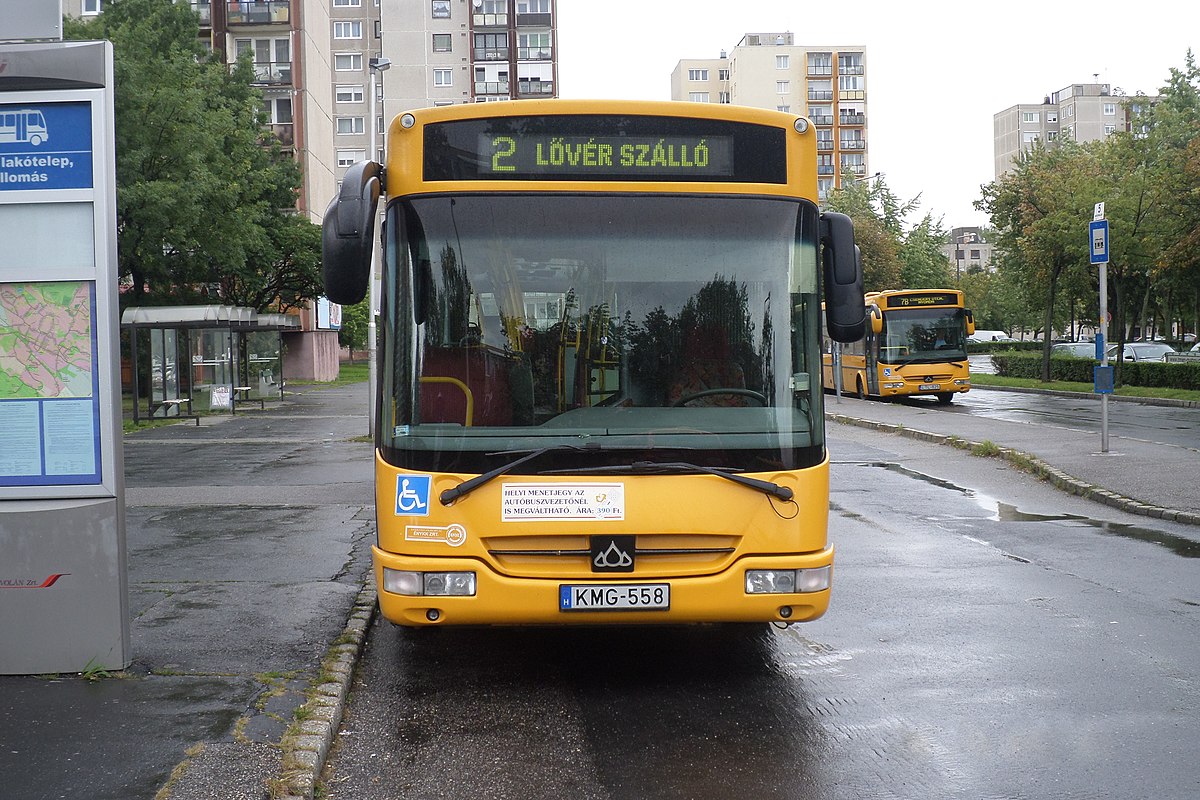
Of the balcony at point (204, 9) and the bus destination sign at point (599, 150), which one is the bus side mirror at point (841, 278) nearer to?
the bus destination sign at point (599, 150)

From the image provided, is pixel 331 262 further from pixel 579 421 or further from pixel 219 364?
pixel 219 364

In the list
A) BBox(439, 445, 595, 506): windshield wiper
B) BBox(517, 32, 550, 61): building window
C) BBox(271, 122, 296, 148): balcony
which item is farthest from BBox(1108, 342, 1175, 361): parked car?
BBox(517, 32, 550, 61): building window

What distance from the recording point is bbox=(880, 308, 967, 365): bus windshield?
35.9 meters

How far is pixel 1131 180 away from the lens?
3672 centimetres

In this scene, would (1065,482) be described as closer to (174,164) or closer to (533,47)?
(174,164)

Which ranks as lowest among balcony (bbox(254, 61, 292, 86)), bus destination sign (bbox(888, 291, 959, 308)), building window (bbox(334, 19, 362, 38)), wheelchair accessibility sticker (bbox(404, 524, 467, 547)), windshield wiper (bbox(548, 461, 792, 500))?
wheelchair accessibility sticker (bbox(404, 524, 467, 547))

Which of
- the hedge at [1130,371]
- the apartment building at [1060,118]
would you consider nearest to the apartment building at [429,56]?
the hedge at [1130,371]

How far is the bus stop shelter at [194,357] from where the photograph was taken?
98.8 ft

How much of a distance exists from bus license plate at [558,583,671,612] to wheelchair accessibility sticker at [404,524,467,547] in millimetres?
528

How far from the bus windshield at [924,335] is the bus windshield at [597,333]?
30.5 meters

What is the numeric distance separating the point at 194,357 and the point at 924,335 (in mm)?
20130

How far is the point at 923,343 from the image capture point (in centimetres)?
3600

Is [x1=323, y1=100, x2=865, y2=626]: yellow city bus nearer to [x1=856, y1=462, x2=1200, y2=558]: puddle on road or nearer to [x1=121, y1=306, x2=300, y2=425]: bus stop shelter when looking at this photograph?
[x1=856, y1=462, x2=1200, y2=558]: puddle on road

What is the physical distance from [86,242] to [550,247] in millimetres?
2300
